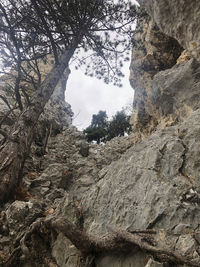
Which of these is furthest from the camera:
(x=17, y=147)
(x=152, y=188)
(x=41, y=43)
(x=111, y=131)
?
(x=111, y=131)

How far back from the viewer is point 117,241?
2439mm

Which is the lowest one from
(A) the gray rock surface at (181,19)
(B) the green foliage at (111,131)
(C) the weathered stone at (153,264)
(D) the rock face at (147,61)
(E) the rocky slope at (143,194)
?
(C) the weathered stone at (153,264)

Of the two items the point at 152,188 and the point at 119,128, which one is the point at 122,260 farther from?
the point at 119,128

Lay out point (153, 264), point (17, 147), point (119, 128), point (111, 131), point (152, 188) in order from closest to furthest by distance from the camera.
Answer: point (153, 264) < point (152, 188) < point (17, 147) < point (119, 128) < point (111, 131)

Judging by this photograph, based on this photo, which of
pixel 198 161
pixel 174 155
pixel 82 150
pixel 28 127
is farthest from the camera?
pixel 82 150

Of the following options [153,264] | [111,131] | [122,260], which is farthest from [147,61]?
[111,131]

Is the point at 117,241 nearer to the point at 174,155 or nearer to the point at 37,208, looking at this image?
the point at 174,155

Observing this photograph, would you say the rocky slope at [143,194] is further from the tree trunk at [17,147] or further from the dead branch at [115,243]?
the tree trunk at [17,147]

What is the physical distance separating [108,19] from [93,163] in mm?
5975

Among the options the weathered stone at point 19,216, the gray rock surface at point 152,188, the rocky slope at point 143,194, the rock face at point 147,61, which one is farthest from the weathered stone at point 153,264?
the rock face at point 147,61

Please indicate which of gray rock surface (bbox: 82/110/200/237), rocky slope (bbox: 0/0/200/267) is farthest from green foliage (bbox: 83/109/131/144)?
gray rock surface (bbox: 82/110/200/237)

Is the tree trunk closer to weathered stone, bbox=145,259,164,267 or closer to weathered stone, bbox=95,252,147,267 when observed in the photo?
weathered stone, bbox=95,252,147,267

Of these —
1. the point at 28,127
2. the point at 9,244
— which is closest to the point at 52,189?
the point at 28,127

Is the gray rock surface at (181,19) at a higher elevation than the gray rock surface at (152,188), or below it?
higher
